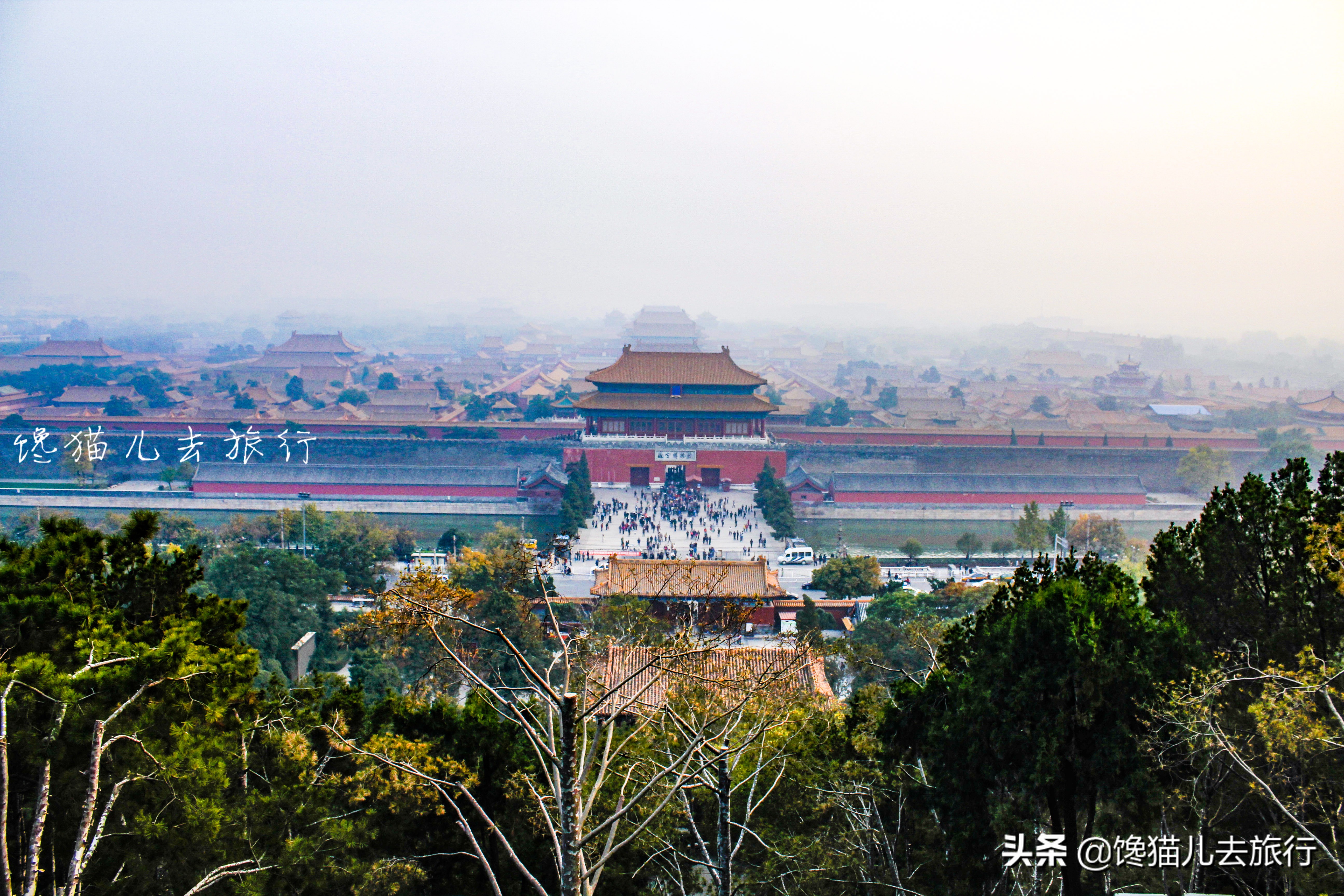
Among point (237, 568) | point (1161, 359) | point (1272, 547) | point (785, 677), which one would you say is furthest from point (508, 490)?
point (1161, 359)

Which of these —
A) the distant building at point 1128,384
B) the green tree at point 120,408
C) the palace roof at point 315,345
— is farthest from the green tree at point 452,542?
the distant building at point 1128,384

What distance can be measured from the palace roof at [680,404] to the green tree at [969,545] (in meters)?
8.52

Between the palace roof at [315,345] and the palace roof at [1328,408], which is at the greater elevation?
the palace roof at [315,345]

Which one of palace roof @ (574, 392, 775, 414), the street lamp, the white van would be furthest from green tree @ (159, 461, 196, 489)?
the white van

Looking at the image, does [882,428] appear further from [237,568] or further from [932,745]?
[932,745]

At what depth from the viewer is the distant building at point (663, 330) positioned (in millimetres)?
88062

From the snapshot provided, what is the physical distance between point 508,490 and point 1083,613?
2165 centimetres

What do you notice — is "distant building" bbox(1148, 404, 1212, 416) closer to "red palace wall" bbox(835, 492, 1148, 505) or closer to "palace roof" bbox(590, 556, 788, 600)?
"red palace wall" bbox(835, 492, 1148, 505)

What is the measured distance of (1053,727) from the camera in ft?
18.3

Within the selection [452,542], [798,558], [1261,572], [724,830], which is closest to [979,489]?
[798,558]

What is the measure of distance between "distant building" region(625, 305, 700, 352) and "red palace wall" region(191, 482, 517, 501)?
57.1m

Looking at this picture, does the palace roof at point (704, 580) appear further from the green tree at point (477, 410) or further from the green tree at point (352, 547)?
the green tree at point (477, 410)

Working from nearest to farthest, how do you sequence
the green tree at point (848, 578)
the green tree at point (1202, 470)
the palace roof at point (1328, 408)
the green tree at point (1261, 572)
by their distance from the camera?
the green tree at point (1261, 572) < the green tree at point (848, 578) < the green tree at point (1202, 470) < the palace roof at point (1328, 408)

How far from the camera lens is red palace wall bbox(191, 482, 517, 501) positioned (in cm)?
2594
